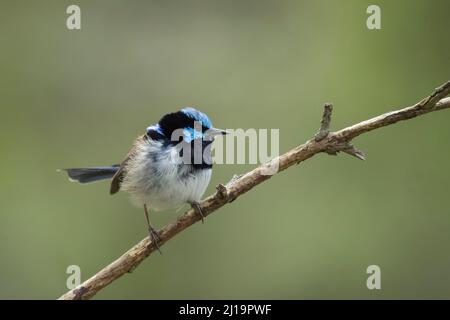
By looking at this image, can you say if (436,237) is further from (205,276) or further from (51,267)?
(51,267)

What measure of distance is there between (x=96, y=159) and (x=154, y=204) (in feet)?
8.90

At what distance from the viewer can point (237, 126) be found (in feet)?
22.1

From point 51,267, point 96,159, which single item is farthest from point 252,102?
point 51,267

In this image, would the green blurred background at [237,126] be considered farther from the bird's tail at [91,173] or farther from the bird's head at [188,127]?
the bird's head at [188,127]

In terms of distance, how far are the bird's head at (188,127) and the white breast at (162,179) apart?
0.10 metres

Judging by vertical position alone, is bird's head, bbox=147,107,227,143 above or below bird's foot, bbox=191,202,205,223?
above

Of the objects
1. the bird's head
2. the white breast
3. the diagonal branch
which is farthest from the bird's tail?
the diagonal branch

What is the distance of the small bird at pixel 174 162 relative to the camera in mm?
3969

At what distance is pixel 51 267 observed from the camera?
651 centimetres

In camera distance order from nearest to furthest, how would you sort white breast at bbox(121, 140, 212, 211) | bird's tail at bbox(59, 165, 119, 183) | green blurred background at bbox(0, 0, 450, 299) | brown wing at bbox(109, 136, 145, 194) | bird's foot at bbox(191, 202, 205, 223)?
bird's foot at bbox(191, 202, 205, 223) < white breast at bbox(121, 140, 212, 211) < brown wing at bbox(109, 136, 145, 194) < bird's tail at bbox(59, 165, 119, 183) < green blurred background at bbox(0, 0, 450, 299)

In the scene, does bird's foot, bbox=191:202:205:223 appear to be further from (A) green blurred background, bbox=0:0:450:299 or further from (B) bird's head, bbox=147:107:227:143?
(A) green blurred background, bbox=0:0:450:299

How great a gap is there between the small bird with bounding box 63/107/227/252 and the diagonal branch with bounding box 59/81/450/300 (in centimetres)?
19

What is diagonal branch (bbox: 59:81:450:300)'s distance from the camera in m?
3.21

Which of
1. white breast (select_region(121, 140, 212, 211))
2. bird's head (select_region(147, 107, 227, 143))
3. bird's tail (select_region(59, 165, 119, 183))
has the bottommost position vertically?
white breast (select_region(121, 140, 212, 211))
